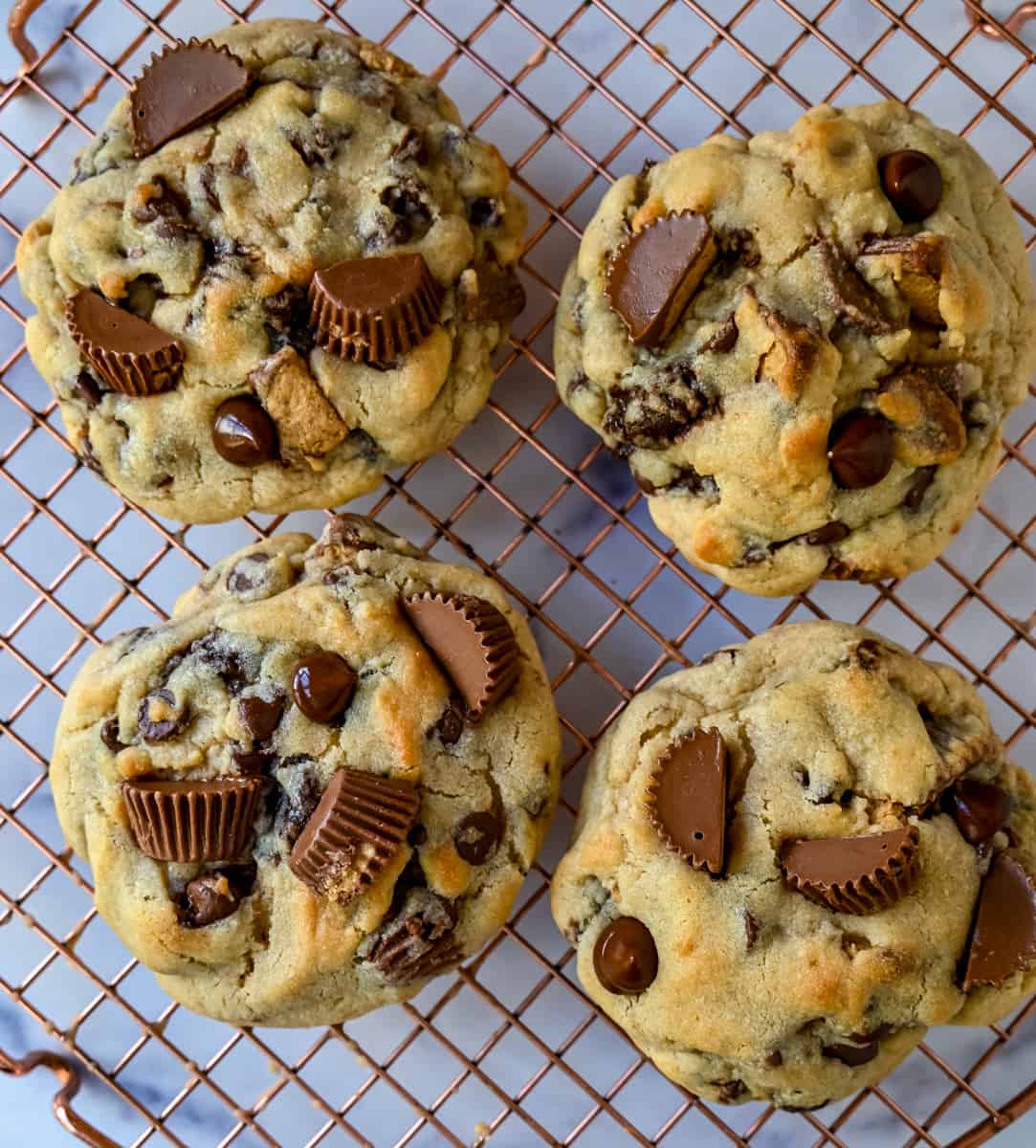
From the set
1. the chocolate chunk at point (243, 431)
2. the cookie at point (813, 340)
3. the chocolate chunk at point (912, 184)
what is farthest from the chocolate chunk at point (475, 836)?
the chocolate chunk at point (912, 184)

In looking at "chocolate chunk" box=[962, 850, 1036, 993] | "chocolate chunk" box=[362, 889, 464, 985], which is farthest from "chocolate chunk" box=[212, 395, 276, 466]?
"chocolate chunk" box=[962, 850, 1036, 993]

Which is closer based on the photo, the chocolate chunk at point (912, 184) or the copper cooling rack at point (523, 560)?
the chocolate chunk at point (912, 184)

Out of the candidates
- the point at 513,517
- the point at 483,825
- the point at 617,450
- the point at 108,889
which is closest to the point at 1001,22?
the point at 617,450

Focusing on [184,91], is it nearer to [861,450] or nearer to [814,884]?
[861,450]

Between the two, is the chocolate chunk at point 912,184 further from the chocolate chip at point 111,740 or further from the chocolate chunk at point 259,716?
the chocolate chip at point 111,740

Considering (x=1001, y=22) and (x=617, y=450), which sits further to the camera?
(x=1001, y=22)

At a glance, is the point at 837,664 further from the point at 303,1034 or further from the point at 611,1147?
the point at 303,1034
